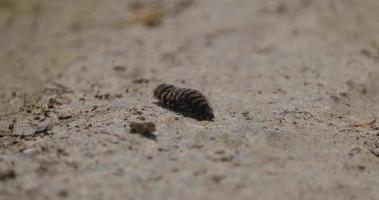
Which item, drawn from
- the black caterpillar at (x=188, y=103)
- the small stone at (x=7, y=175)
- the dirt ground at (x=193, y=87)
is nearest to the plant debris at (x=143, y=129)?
the dirt ground at (x=193, y=87)

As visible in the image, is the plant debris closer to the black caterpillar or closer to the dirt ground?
the dirt ground

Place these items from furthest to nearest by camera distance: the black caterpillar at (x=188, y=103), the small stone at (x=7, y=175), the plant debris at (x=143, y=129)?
the black caterpillar at (x=188, y=103) → the plant debris at (x=143, y=129) → the small stone at (x=7, y=175)

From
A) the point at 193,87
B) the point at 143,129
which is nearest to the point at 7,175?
the point at 143,129

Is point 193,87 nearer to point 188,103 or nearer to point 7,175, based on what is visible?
point 188,103

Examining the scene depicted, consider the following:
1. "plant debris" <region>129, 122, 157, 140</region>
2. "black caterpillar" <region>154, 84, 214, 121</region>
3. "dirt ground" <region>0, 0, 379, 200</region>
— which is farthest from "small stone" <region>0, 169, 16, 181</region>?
"black caterpillar" <region>154, 84, 214, 121</region>

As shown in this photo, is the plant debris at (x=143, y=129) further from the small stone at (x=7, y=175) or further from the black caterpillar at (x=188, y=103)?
the small stone at (x=7, y=175)

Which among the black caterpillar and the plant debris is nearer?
the plant debris
